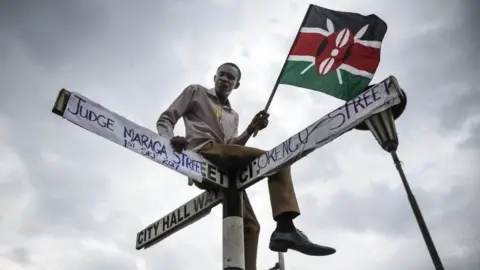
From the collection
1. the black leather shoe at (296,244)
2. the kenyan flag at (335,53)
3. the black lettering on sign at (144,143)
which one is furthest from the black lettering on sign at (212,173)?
the kenyan flag at (335,53)

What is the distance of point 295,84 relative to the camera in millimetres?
4336

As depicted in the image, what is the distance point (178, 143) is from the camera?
11.6 feet

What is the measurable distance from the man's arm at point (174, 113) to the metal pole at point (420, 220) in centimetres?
167

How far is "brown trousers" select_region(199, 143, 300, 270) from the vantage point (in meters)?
3.54

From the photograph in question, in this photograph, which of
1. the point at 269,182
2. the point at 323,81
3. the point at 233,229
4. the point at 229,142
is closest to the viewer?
the point at 233,229

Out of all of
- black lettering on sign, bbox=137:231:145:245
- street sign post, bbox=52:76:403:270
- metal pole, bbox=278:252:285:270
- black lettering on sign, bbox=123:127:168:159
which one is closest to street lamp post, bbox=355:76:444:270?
street sign post, bbox=52:76:403:270

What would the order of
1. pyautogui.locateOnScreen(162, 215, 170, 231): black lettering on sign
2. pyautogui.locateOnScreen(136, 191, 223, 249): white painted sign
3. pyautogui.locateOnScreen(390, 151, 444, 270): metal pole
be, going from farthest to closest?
pyautogui.locateOnScreen(162, 215, 170, 231): black lettering on sign → pyautogui.locateOnScreen(136, 191, 223, 249): white painted sign → pyautogui.locateOnScreen(390, 151, 444, 270): metal pole

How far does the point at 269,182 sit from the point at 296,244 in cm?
52

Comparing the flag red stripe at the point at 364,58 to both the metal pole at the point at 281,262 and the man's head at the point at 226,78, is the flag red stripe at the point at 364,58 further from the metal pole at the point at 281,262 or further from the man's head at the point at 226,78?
the metal pole at the point at 281,262

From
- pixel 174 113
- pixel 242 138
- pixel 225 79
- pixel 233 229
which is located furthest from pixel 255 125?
pixel 233 229

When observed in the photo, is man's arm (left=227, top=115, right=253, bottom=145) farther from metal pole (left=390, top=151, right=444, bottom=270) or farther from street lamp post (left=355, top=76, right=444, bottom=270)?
metal pole (left=390, top=151, right=444, bottom=270)

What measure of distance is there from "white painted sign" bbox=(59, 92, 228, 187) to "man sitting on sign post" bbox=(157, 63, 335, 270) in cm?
10

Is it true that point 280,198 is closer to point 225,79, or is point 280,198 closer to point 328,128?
point 328,128

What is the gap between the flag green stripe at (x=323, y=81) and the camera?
4086mm
